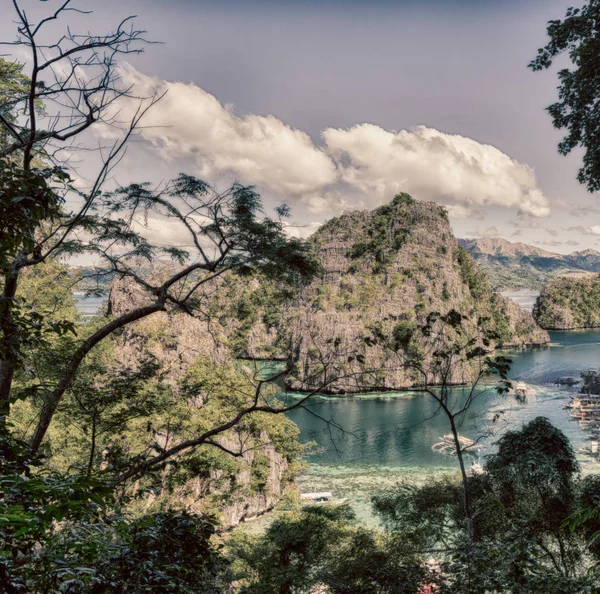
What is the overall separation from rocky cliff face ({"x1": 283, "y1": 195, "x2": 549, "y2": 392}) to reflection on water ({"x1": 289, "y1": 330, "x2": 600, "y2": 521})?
23.5ft

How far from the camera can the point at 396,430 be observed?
25875mm

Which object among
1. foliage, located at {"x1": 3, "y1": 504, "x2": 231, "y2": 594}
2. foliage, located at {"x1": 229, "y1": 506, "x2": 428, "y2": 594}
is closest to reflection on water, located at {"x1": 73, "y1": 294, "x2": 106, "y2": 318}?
foliage, located at {"x1": 3, "y1": 504, "x2": 231, "y2": 594}

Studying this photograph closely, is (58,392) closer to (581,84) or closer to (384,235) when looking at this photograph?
(581,84)

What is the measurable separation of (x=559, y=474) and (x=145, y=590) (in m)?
8.31

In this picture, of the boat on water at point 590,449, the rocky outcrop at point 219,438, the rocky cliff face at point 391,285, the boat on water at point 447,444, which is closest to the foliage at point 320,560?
the rocky outcrop at point 219,438

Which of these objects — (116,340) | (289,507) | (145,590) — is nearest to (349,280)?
(116,340)

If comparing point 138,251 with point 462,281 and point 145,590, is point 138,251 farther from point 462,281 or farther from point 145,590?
point 462,281

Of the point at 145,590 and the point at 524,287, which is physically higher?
the point at 524,287

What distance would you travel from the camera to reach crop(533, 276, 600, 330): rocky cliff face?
240 feet

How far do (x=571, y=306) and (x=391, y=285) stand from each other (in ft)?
Answer: 156

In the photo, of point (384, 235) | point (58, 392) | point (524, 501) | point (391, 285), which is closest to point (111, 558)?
point (58, 392)

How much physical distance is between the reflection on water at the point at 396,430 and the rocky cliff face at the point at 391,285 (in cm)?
715

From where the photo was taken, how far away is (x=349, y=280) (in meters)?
54.2

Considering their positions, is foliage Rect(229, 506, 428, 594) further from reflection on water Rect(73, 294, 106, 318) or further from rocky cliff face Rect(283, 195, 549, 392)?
rocky cliff face Rect(283, 195, 549, 392)
